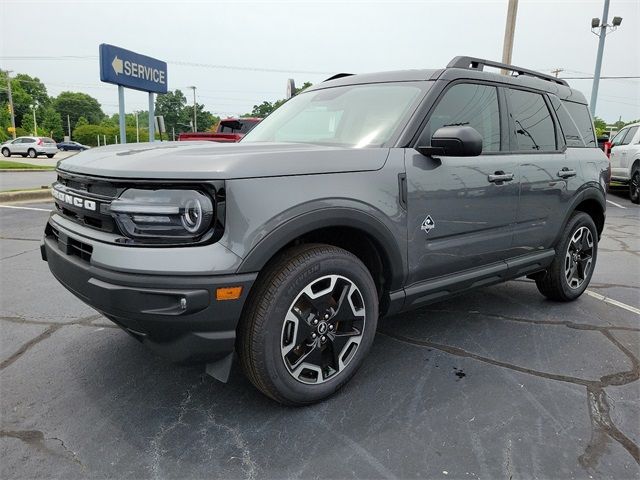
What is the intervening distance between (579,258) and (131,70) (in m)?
11.5

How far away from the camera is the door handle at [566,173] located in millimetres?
3796

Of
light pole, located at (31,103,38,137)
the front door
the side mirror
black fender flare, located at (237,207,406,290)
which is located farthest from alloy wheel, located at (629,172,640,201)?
light pole, located at (31,103,38,137)

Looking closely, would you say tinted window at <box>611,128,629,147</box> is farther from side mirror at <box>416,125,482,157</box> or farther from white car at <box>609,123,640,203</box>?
side mirror at <box>416,125,482,157</box>

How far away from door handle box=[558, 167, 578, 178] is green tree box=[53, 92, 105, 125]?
123 metres

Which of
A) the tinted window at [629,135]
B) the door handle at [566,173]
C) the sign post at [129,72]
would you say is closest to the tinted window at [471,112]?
the door handle at [566,173]

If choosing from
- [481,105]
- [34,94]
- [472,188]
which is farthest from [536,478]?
[34,94]

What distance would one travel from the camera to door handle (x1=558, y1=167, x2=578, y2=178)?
3.80 metres

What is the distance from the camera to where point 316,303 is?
7.90ft

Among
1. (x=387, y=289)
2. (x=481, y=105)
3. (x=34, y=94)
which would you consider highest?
(x=34, y=94)

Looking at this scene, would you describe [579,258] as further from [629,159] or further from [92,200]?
[629,159]

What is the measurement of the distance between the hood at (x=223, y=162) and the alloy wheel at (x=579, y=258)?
2456mm

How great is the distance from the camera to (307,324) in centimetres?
238

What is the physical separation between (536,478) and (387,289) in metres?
1.17

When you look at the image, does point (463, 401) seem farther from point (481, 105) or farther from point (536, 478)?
point (481, 105)
